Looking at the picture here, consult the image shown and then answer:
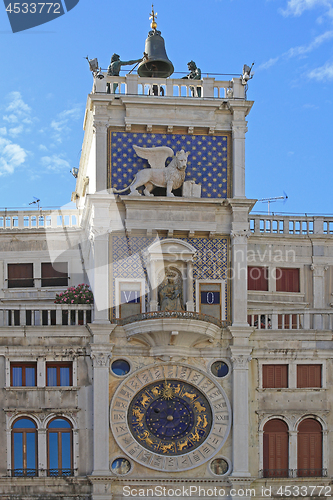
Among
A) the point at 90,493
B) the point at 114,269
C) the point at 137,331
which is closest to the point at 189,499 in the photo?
the point at 90,493

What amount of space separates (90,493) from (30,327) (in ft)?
19.3

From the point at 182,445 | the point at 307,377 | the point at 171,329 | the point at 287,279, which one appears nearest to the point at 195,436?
the point at 182,445

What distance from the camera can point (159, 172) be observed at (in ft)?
119

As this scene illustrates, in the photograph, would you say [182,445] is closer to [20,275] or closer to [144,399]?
[144,399]

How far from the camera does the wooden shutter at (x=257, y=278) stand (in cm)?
3916

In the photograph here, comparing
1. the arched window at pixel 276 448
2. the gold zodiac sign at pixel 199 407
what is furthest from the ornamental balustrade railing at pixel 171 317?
the arched window at pixel 276 448

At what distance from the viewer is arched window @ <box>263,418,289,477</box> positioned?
35181 millimetres

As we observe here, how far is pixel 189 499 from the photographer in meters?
34.3

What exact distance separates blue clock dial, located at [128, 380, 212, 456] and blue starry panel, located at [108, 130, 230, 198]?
276 inches

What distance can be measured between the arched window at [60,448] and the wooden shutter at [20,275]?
21.1 feet

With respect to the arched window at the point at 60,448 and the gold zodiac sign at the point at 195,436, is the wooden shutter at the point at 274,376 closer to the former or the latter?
the gold zodiac sign at the point at 195,436

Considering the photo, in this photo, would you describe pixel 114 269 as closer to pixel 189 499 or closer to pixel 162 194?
pixel 162 194

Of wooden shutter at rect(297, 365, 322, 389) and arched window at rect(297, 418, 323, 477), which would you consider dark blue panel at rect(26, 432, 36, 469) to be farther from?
wooden shutter at rect(297, 365, 322, 389)

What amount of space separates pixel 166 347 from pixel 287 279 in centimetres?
681
